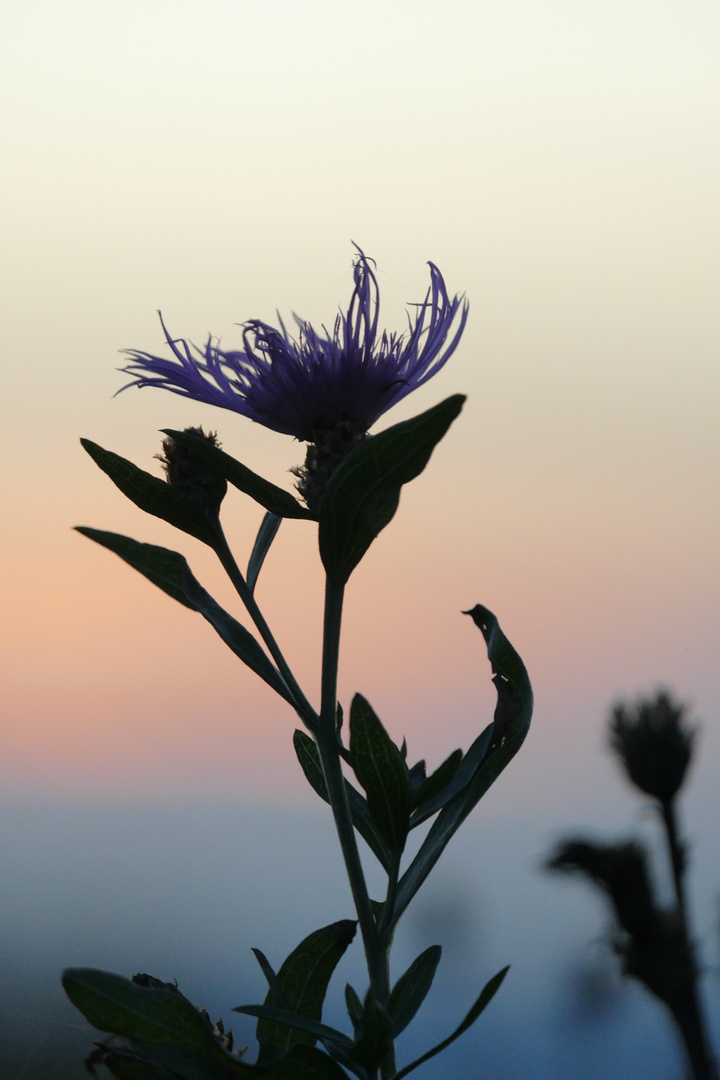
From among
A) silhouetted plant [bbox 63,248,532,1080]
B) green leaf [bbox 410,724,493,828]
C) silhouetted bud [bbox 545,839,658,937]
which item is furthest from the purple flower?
silhouetted bud [bbox 545,839,658,937]

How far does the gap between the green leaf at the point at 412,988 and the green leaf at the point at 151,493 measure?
0.78 ft

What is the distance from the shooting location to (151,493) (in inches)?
18.1

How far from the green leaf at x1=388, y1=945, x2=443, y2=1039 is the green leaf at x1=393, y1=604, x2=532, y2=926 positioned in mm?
34

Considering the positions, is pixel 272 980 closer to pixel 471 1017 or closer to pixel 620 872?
pixel 471 1017

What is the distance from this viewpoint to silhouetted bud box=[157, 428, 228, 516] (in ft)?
1.52

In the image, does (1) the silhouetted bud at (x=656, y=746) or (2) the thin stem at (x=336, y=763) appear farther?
(1) the silhouetted bud at (x=656, y=746)

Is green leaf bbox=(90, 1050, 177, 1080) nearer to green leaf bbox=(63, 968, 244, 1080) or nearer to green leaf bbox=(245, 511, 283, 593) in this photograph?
green leaf bbox=(63, 968, 244, 1080)

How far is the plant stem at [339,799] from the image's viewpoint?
440 millimetres

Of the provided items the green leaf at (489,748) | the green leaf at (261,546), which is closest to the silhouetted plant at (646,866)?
the green leaf at (489,748)

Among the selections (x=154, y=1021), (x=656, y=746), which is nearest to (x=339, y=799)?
(x=154, y=1021)

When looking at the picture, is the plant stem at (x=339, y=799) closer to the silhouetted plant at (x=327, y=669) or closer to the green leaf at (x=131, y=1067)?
the silhouetted plant at (x=327, y=669)

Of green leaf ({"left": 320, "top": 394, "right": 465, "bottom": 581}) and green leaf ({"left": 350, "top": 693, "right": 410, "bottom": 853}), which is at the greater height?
green leaf ({"left": 320, "top": 394, "right": 465, "bottom": 581})

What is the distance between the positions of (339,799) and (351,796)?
0.21 ft

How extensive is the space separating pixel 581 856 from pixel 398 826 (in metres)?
0.23
